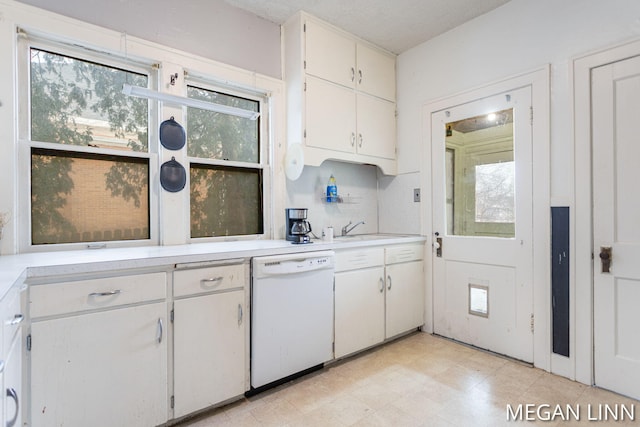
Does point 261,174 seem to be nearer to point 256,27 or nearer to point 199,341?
point 256,27

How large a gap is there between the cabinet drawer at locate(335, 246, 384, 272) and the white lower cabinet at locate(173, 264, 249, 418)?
2.69 feet

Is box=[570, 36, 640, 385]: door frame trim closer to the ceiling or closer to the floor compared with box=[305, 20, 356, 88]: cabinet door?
closer to the floor

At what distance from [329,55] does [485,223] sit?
204 centimetres

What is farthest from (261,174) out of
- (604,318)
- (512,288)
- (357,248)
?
(604,318)

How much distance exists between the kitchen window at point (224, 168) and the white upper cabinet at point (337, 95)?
415 mm

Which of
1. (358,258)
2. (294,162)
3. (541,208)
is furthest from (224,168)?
(541,208)

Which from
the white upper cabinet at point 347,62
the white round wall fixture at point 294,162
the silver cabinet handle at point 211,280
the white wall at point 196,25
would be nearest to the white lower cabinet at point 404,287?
the white round wall fixture at point 294,162

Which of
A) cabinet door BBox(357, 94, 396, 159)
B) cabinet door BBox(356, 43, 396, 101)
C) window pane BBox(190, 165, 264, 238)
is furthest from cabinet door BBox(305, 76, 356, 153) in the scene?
window pane BBox(190, 165, 264, 238)

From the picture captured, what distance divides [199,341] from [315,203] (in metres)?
1.71

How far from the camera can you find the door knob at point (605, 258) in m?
2.16

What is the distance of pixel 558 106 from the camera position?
240 centimetres

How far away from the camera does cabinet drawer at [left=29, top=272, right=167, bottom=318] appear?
4.83 feet

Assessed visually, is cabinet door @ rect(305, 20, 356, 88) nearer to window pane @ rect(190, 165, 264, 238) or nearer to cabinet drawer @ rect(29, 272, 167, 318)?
window pane @ rect(190, 165, 264, 238)

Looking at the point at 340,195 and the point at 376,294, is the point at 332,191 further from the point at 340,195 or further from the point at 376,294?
the point at 376,294
